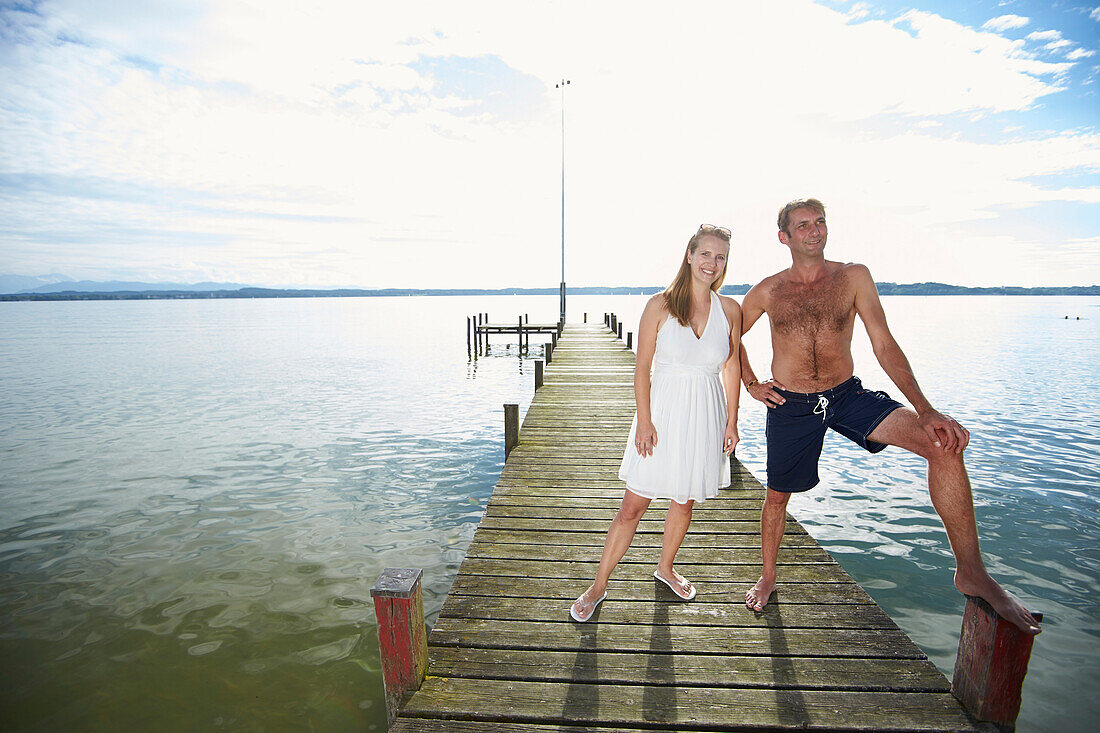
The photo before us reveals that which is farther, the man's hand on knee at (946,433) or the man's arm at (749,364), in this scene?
the man's arm at (749,364)

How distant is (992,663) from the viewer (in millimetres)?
2420

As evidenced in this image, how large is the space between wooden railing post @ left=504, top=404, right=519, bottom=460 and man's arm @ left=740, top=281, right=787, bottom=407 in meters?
4.40

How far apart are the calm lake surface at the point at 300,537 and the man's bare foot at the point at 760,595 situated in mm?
2794

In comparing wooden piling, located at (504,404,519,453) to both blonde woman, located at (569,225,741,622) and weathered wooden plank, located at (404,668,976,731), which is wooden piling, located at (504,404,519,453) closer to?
blonde woman, located at (569,225,741,622)

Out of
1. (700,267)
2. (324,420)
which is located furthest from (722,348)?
(324,420)

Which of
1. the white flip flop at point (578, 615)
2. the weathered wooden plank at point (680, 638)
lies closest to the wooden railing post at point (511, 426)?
the white flip flop at point (578, 615)

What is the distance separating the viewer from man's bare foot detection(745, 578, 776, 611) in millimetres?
3482

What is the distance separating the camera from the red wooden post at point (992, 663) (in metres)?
2.36

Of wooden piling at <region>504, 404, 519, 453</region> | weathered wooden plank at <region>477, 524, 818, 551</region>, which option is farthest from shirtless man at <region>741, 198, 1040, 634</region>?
wooden piling at <region>504, 404, 519, 453</region>

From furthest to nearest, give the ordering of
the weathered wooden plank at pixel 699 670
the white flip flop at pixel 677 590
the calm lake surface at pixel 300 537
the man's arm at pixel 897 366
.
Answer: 1. the calm lake surface at pixel 300 537
2. the white flip flop at pixel 677 590
3. the weathered wooden plank at pixel 699 670
4. the man's arm at pixel 897 366

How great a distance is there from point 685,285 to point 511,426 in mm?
4905

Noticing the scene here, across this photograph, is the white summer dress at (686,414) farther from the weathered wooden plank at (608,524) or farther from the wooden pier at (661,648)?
the weathered wooden plank at (608,524)

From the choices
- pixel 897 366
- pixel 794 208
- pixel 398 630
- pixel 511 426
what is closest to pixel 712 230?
pixel 794 208

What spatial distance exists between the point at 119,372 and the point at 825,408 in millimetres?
30371
